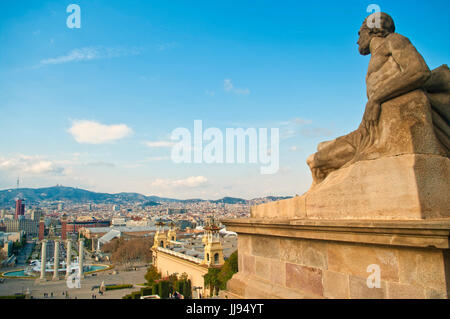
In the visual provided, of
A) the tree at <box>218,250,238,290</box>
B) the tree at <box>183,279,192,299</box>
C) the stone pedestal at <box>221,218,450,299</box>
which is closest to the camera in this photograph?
the stone pedestal at <box>221,218,450,299</box>

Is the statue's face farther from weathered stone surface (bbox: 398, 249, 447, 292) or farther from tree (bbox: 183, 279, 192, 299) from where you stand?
tree (bbox: 183, 279, 192, 299)

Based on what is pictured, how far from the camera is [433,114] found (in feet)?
10.4

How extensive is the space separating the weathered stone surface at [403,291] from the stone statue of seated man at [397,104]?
1.08 metres

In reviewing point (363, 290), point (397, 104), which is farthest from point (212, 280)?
point (397, 104)

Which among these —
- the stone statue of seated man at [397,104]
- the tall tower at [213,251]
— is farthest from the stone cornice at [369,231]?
the tall tower at [213,251]

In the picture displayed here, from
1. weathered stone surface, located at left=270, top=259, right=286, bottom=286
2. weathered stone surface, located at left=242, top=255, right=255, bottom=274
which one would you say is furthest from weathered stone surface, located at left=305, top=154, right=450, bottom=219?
weathered stone surface, located at left=242, top=255, right=255, bottom=274

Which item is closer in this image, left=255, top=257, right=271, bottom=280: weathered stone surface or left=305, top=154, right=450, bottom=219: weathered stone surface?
left=305, top=154, right=450, bottom=219: weathered stone surface

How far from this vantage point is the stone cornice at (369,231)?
2.20 m

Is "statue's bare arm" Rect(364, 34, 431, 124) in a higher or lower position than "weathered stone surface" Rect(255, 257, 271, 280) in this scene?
higher

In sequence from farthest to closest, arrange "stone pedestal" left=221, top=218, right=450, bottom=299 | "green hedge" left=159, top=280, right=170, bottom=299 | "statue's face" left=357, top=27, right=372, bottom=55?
"green hedge" left=159, top=280, right=170, bottom=299 < "statue's face" left=357, top=27, right=372, bottom=55 < "stone pedestal" left=221, top=218, right=450, bottom=299

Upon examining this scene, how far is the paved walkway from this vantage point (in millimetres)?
34062

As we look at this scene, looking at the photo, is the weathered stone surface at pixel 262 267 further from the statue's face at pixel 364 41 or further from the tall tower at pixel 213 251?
the tall tower at pixel 213 251

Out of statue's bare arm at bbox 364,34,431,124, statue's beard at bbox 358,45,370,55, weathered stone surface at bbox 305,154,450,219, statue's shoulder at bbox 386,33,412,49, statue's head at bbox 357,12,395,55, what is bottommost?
weathered stone surface at bbox 305,154,450,219

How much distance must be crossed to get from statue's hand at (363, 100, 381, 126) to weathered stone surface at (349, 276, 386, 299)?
4.77 feet
